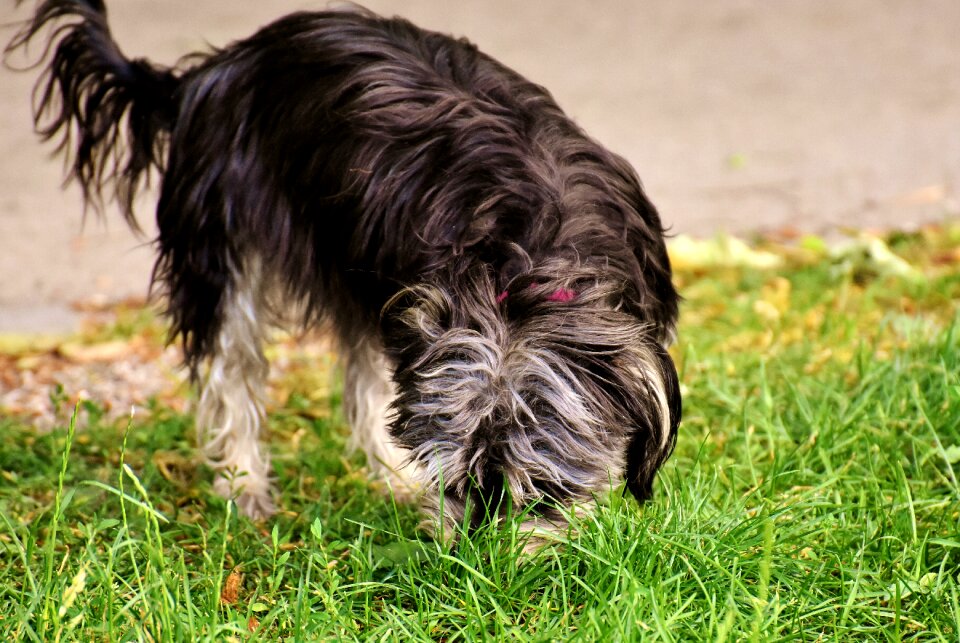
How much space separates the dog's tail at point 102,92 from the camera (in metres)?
3.83

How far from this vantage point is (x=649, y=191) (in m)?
6.56

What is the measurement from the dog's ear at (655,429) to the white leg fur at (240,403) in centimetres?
137

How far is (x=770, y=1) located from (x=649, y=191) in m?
2.48

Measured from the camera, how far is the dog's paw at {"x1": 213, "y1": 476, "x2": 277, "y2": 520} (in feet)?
12.3

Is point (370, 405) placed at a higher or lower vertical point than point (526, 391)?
lower

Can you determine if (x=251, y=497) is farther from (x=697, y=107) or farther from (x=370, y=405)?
(x=697, y=107)

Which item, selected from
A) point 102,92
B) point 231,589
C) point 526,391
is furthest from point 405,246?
point 102,92

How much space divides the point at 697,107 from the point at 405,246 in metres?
4.61

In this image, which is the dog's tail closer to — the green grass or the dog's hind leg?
the dog's hind leg

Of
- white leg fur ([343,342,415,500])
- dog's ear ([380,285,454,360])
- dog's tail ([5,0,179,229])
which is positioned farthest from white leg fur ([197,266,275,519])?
dog's ear ([380,285,454,360])

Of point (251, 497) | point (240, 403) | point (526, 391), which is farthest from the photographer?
point (240, 403)

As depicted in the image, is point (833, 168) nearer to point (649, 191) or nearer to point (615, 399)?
point (649, 191)

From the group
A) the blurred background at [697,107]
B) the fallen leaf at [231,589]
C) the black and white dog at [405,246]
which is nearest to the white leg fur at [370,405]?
the black and white dog at [405,246]

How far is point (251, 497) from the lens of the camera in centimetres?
379
